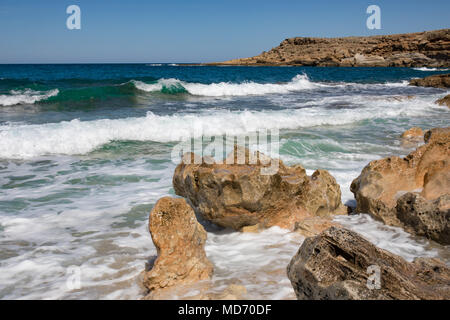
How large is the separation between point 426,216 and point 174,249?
7.24 ft

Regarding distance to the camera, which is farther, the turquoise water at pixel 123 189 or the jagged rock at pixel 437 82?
the jagged rock at pixel 437 82

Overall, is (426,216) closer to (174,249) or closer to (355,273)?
(355,273)

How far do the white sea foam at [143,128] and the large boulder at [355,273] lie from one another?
20.3 feet

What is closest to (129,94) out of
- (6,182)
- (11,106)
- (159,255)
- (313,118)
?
(11,106)

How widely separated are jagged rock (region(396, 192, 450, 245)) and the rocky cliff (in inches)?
2381

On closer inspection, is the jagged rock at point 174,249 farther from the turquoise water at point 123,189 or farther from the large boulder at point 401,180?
the large boulder at point 401,180

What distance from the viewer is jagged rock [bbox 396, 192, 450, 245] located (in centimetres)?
311

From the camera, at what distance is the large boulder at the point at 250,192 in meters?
3.27

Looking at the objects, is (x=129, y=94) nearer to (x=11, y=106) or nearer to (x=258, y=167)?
(x=11, y=106)

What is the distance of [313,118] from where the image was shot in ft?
34.7

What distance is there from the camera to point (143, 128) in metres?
8.75

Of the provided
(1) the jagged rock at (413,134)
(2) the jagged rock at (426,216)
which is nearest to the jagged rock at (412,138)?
(1) the jagged rock at (413,134)

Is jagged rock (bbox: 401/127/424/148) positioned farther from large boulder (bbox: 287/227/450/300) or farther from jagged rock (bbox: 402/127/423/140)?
large boulder (bbox: 287/227/450/300)

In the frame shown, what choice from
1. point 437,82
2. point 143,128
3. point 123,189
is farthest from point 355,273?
point 437,82
